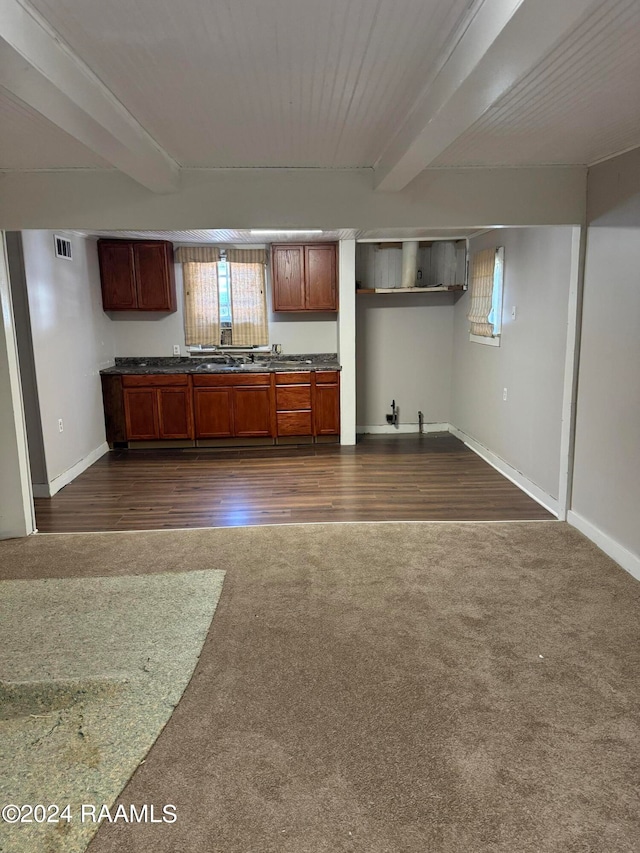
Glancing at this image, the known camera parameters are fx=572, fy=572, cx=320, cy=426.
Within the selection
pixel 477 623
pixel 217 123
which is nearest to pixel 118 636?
pixel 477 623

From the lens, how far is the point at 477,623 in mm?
2729

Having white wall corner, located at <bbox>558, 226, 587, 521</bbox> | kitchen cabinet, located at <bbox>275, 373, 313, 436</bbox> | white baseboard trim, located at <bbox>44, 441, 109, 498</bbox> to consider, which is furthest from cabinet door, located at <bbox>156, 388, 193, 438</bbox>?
white wall corner, located at <bbox>558, 226, 587, 521</bbox>

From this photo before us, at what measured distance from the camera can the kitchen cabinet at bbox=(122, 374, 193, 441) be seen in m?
6.14

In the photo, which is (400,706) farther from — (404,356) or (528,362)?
(404,356)

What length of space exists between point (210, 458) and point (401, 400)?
242 cm

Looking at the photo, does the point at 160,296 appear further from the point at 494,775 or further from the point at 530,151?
the point at 494,775

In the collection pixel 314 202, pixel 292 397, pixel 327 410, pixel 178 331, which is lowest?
pixel 327 410

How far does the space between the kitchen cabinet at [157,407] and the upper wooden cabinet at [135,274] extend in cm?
86

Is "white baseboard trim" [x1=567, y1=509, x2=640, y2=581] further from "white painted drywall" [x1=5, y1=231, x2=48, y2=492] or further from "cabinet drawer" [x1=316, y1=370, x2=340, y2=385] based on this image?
"white painted drywall" [x1=5, y1=231, x2=48, y2=492]

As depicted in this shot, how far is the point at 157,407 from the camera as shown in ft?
20.3

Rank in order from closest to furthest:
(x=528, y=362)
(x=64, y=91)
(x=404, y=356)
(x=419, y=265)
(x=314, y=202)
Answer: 1. (x=64, y=91)
2. (x=314, y=202)
3. (x=528, y=362)
4. (x=419, y=265)
5. (x=404, y=356)

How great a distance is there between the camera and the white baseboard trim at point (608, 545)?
3.18 meters

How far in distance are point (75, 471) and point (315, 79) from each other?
14.0 ft

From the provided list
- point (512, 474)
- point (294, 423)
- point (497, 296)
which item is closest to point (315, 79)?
point (497, 296)
